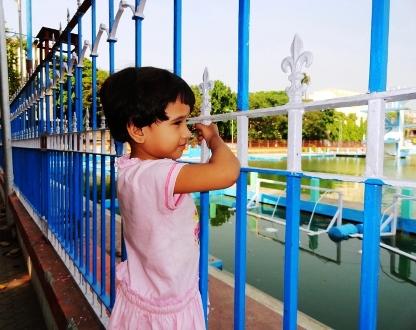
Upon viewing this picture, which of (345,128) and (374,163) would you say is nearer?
(374,163)

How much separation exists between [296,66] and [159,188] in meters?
0.44

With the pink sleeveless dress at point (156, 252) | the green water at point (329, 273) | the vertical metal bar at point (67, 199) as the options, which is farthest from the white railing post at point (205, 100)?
the green water at point (329, 273)

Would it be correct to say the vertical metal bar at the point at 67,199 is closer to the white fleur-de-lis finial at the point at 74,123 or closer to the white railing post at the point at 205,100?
the white fleur-de-lis finial at the point at 74,123

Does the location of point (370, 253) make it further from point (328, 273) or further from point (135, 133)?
point (328, 273)

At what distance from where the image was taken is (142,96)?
96 cm

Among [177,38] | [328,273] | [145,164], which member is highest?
[177,38]

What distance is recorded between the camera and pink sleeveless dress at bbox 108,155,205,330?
3.10 ft

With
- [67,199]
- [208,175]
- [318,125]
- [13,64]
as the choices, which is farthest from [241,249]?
[318,125]

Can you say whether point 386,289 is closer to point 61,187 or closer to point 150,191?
point 61,187

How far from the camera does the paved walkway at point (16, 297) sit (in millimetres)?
2713

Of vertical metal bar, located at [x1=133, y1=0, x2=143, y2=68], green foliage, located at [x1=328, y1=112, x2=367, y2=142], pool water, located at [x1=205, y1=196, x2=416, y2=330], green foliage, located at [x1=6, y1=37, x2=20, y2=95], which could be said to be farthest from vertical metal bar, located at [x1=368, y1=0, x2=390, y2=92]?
green foliage, located at [x1=328, y1=112, x2=367, y2=142]

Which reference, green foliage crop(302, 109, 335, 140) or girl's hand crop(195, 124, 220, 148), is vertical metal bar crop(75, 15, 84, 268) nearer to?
girl's hand crop(195, 124, 220, 148)

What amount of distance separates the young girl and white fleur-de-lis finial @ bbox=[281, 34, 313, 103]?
8.8 inches

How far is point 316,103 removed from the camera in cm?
80
